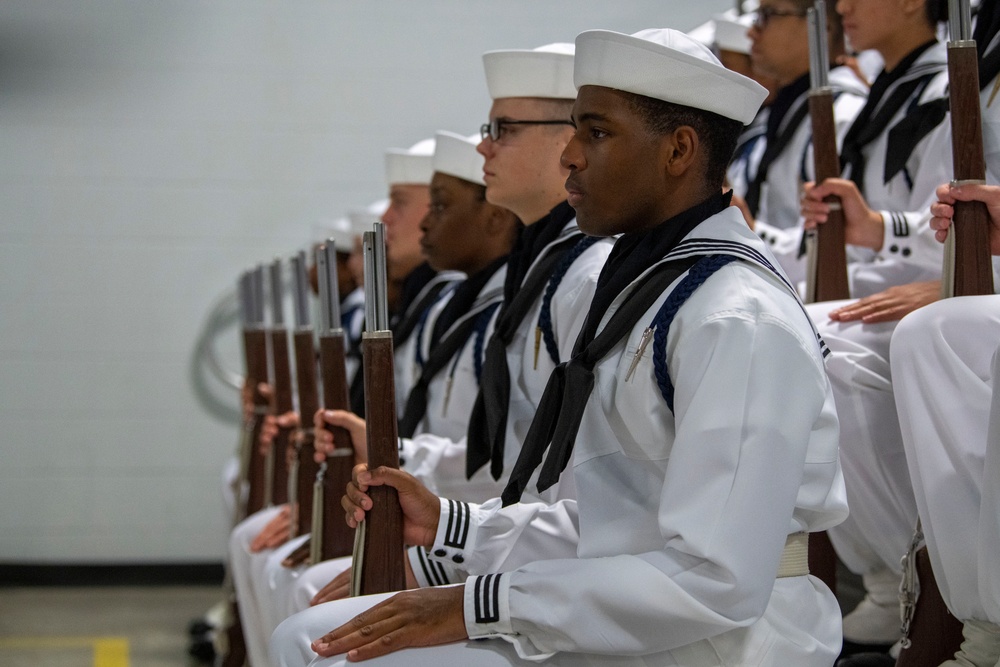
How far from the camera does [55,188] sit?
6.30m

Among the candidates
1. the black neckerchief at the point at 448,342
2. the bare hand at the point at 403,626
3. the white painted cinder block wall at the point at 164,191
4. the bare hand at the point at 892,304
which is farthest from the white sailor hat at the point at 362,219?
the bare hand at the point at 403,626

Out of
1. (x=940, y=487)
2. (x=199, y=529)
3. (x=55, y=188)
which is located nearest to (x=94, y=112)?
(x=55, y=188)

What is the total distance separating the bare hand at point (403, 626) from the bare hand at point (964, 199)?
1114 mm

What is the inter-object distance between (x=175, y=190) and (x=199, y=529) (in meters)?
1.73

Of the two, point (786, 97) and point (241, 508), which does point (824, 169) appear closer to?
point (786, 97)

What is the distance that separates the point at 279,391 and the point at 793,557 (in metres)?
2.59

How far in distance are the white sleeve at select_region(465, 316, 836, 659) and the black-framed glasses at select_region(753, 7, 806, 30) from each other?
2.35 metres

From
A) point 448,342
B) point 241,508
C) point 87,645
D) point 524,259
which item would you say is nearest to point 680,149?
point 524,259

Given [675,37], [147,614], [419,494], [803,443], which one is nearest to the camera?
[803,443]

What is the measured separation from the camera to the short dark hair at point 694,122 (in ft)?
6.11

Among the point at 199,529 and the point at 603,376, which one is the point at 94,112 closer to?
the point at 199,529

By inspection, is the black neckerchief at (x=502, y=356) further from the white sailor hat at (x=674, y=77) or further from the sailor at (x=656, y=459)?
the white sailor hat at (x=674, y=77)

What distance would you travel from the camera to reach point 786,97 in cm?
378

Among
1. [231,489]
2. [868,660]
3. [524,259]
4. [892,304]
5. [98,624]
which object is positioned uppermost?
[524,259]
